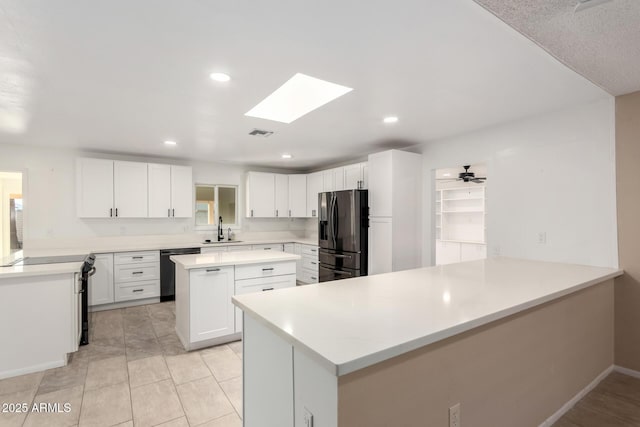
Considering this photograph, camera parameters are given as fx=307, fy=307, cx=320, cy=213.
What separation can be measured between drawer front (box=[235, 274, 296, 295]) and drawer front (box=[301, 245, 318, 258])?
1.82 metres

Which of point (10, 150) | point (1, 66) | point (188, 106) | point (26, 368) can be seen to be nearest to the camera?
point (1, 66)

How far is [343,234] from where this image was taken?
4.50 meters

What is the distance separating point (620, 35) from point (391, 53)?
47.7 inches

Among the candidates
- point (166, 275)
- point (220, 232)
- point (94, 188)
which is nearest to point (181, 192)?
point (220, 232)

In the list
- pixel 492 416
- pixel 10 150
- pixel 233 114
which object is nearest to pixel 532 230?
pixel 492 416

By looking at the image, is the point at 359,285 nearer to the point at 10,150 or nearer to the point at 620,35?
the point at 620,35

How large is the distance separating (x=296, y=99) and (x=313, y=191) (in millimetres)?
3069

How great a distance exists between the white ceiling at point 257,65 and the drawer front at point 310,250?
239 centimetres

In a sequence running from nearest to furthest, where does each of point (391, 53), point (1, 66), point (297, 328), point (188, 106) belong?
point (297, 328)
point (391, 53)
point (1, 66)
point (188, 106)

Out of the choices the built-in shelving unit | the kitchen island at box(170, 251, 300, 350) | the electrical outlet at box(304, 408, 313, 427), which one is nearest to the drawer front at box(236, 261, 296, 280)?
the kitchen island at box(170, 251, 300, 350)

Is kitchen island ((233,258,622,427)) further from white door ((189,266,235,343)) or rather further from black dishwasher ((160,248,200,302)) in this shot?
black dishwasher ((160,248,200,302))

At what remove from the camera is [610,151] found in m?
2.56

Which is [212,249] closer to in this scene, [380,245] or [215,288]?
[215,288]

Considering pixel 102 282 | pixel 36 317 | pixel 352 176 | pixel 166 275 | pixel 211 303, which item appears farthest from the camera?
pixel 352 176
